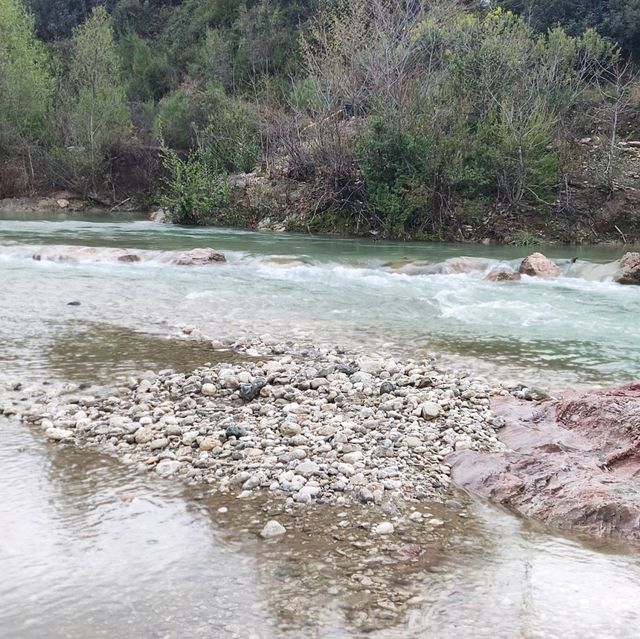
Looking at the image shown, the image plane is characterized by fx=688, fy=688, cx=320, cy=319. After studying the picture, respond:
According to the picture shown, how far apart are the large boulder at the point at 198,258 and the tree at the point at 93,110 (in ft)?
59.9

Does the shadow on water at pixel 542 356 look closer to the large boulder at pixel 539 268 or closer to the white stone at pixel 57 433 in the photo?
the white stone at pixel 57 433

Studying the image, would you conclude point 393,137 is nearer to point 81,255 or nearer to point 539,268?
point 539,268

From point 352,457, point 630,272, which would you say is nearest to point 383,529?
point 352,457

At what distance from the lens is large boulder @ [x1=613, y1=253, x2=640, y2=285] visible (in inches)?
602

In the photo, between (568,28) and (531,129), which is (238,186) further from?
(568,28)

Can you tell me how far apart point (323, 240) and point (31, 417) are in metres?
17.1

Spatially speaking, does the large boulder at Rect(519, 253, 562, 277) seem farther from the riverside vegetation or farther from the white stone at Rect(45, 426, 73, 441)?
the white stone at Rect(45, 426, 73, 441)

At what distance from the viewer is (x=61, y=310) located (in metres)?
11.1

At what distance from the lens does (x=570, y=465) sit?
5070mm

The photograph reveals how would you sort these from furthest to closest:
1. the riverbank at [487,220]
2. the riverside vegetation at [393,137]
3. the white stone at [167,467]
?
1. the riverbank at [487,220]
2. the riverside vegetation at [393,137]
3. the white stone at [167,467]

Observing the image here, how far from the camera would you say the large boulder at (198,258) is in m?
16.8

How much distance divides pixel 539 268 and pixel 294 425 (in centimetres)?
1194

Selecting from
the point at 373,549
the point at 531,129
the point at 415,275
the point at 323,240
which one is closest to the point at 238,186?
A: the point at 323,240

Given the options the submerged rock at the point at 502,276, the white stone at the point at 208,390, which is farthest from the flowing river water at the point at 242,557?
the submerged rock at the point at 502,276
